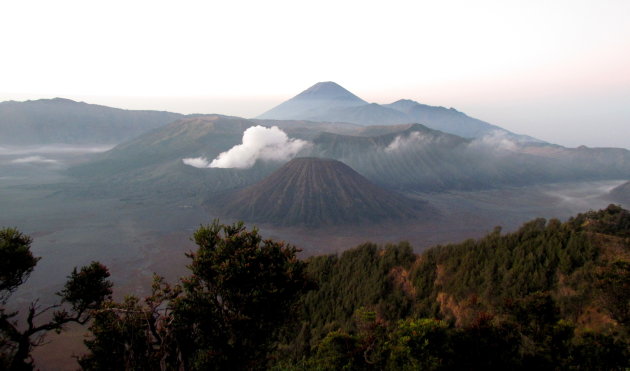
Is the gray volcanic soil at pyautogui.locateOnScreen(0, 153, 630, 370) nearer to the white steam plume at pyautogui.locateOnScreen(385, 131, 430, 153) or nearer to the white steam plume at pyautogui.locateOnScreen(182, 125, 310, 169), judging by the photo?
the white steam plume at pyautogui.locateOnScreen(182, 125, 310, 169)

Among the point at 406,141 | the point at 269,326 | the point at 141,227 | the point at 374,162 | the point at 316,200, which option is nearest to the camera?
the point at 269,326

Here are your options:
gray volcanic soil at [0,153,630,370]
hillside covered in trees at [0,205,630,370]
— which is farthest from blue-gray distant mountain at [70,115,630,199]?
hillside covered in trees at [0,205,630,370]

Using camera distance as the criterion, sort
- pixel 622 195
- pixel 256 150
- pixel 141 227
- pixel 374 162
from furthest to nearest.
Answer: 1. pixel 374 162
2. pixel 256 150
3. pixel 622 195
4. pixel 141 227

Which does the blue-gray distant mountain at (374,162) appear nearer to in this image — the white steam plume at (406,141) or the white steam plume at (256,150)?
the white steam plume at (406,141)

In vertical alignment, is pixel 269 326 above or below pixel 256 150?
below

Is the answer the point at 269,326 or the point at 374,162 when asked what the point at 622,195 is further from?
the point at 269,326

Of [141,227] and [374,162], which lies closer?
[141,227]

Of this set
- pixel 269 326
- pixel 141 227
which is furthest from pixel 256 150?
pixel 269 326
